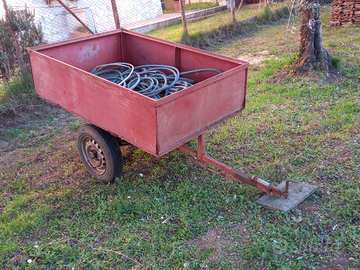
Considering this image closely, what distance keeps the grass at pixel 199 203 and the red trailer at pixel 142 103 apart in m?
0.31

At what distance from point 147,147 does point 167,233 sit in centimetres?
87

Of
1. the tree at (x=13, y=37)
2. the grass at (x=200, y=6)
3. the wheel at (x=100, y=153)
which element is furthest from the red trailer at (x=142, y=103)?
the grass at (x=200, y=6)

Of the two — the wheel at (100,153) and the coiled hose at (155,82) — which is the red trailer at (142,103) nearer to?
the wheel at (100,153)

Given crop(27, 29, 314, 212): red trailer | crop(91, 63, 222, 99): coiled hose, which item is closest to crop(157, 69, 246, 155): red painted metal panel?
crop(27, 29, 314, 212): red trailer

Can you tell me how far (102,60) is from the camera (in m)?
5.09

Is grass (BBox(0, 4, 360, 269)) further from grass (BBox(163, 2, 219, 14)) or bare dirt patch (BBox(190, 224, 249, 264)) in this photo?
grass (BBox(163, 2, 219, 14))

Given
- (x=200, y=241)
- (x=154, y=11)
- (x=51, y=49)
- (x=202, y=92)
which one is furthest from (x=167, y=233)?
(x=154, y=11)

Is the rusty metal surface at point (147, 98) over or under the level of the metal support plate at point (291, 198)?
over

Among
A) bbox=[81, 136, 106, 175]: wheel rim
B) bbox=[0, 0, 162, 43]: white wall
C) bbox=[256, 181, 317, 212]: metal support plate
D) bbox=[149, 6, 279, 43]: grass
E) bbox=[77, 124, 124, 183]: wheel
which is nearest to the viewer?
bbox=[256, 181, 317, 212]: metal support plate

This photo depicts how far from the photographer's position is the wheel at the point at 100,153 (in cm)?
381

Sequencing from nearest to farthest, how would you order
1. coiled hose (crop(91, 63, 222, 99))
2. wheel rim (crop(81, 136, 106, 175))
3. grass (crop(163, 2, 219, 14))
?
coiled hose (crop(91, 63, 222, 99))
wheel rim (crop(81, 136, 106, 175))
grass (crop(163, 2, 219, 14))

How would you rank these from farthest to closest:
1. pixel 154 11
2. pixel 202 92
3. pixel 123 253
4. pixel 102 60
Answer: pixel 154 11 < pixel 102 60 < pixel 202 92 < pixel 123 253

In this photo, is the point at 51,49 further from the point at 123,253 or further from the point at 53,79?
the point at 123,253

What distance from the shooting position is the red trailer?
3.08m
